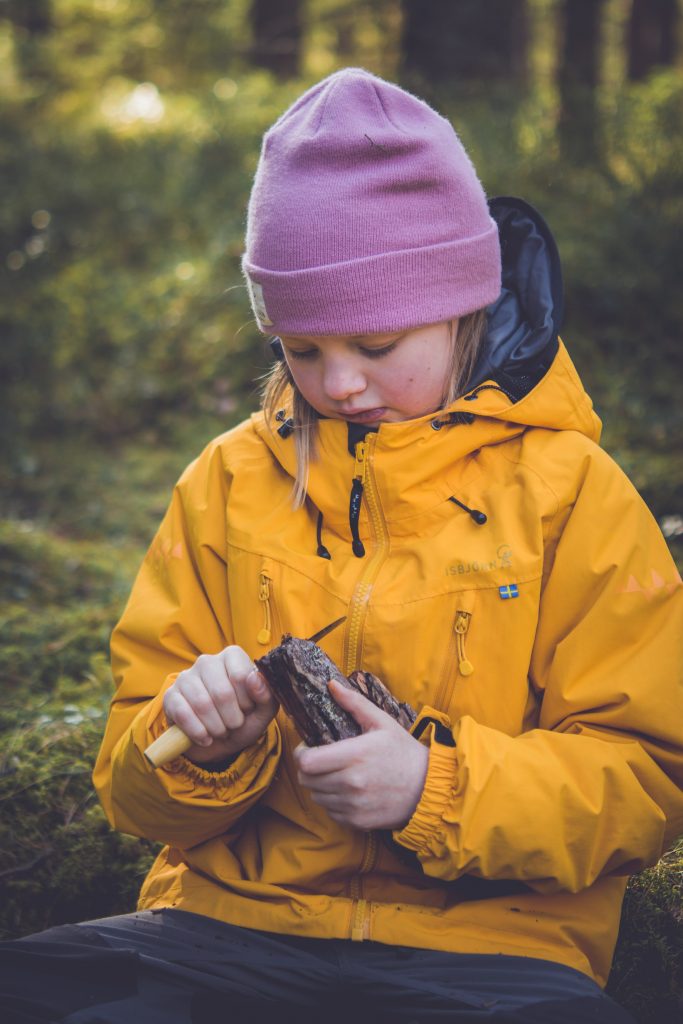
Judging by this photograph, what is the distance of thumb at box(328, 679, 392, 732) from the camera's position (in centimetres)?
185

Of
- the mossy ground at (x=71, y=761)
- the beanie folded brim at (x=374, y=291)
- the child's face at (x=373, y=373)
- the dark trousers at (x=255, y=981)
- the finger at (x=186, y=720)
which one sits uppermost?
the beanie folded brim at (x=374, y=291)

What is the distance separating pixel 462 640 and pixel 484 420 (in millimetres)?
517

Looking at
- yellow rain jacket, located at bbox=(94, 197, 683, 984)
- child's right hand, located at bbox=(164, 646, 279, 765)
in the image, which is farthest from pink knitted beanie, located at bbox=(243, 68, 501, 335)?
child's right hand, located at bbox=(164, 646, 279, 765)

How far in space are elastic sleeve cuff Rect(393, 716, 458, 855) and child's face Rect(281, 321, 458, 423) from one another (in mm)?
785

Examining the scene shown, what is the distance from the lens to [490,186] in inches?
251

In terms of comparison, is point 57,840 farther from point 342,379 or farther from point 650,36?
point 650,36

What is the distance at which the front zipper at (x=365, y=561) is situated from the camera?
83.1 inches

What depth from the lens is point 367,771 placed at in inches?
72.2

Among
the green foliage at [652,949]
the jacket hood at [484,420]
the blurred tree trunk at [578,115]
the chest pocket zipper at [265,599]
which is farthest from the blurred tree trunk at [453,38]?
the green foliage at [652,949]

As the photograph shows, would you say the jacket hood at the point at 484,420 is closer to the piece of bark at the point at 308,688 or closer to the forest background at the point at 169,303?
the piece of bark at the point at 308,688

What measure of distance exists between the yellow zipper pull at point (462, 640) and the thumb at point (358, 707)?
0.24 metres

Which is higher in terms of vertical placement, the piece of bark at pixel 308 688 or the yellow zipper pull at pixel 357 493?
the yellow zipper pull at pixel 357 493

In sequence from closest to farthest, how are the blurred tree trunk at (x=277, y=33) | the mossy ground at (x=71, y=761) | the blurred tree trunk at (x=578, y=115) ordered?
1. the mossy ground at (x=71, y=761)
2. the blurred tree trunk at (x=578, y=115)
3. the blurred tree trunk at (x=277, y=33)

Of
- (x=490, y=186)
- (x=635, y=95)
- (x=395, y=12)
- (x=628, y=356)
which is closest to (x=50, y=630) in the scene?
(x=628, y=356)
